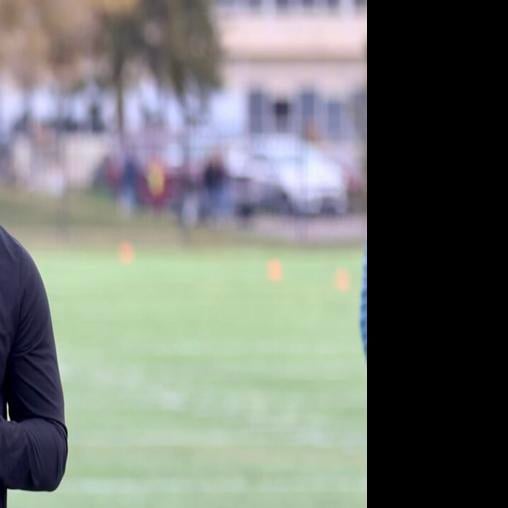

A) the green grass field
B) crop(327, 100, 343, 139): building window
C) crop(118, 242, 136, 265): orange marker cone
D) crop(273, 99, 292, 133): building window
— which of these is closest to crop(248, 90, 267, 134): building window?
crop(273, 99, 292, 133): building window

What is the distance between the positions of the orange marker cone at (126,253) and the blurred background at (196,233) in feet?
0.18

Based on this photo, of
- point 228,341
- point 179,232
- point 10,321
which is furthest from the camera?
point 179,232

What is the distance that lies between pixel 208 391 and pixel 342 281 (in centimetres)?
1056

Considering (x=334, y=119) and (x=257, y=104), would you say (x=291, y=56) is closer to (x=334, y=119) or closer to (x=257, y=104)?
(x=257, y=104)

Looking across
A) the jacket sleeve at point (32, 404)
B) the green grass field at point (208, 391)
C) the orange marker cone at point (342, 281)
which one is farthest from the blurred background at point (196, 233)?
the jacket sleeve at point (32, 404)

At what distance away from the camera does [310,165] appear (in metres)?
32.6

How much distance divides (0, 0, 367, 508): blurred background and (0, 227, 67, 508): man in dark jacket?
824 millimetres

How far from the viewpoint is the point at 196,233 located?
30.5 metres

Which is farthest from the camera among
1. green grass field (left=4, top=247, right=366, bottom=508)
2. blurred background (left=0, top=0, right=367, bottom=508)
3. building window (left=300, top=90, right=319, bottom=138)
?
building window (left=300, top=90, right=319, bottom=138)

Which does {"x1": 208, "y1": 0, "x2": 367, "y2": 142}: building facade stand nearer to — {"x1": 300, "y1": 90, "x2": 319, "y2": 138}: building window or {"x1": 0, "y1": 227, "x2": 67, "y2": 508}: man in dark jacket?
{"x1": 300, "y1": 90, "x2": 319, "y2": 138}: building window

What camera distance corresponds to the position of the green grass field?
885cm
